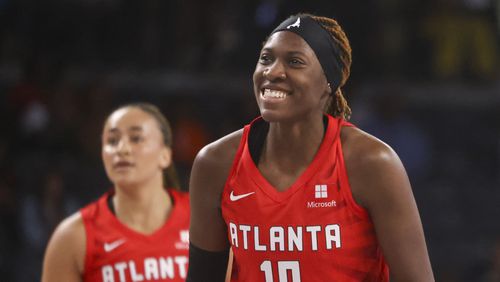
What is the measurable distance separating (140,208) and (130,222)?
0.23ft

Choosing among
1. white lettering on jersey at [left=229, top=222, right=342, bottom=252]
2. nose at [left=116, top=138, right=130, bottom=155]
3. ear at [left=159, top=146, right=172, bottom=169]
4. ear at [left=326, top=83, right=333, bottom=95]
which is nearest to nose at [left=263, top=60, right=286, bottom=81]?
ear at [left=326, top=83, right=333, bottom=95]

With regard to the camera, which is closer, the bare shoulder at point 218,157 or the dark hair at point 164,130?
the bare shoulder at point 218,157

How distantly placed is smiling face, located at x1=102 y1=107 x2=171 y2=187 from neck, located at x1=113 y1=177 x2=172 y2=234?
0.14ft

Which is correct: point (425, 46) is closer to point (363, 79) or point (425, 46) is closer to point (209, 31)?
point (363, 79)

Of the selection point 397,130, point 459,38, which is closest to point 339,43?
point 397,130

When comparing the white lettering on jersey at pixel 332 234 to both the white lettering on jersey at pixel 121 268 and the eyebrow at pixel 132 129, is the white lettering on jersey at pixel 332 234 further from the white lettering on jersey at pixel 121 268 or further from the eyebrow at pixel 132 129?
the eyebrow at pixel 132 129

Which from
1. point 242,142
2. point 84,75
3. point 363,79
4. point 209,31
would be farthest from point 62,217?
point 242,142

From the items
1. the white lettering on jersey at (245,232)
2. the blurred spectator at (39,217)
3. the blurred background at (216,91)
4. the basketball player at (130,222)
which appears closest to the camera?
the white lettering on jersey at (245,232)

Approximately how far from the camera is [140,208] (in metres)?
3.63

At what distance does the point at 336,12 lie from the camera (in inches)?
269

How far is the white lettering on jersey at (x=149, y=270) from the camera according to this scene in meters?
3.43

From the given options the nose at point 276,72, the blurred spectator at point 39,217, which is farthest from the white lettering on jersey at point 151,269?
the blurred spectator at point 39,217

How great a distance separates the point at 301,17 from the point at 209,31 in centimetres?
534

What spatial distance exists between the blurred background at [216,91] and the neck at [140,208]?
9.47 ft
